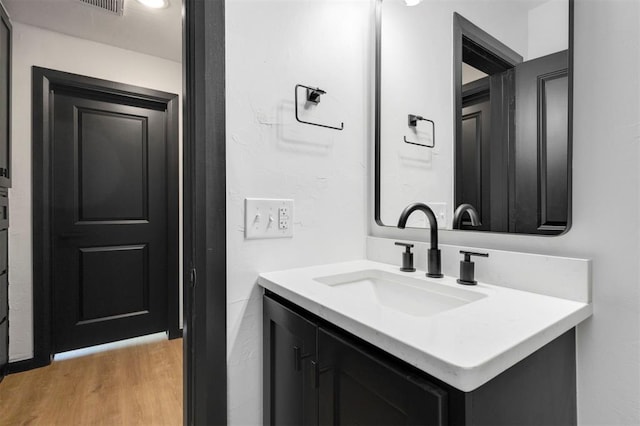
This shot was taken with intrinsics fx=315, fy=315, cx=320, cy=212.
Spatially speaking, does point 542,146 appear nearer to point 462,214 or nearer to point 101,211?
point 462,214

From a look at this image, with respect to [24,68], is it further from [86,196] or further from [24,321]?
[24,321]

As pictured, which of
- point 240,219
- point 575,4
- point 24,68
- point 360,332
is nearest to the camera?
point 360,332

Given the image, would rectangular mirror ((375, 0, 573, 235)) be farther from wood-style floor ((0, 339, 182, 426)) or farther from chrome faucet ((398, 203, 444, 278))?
wood-style floor ((0, 339, 182, 426))

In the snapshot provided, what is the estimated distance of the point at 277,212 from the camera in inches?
39.5

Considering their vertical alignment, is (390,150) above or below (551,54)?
below

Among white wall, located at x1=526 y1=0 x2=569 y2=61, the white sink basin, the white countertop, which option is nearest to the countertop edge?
the white countertop

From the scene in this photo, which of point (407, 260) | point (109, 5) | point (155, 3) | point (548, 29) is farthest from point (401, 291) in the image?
point (109, 5)

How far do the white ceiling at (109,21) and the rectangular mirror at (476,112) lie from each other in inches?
58.2

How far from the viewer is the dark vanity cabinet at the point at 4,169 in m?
1.79

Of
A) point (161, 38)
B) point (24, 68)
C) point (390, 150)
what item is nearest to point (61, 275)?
point (24, 68)

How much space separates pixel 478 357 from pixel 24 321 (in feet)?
8.82

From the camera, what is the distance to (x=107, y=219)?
2.33 m

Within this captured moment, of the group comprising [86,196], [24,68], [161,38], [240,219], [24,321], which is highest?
[161,38]

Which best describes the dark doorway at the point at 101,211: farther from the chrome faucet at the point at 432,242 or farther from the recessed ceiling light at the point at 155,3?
the chrome faucet at the point at 432,242
